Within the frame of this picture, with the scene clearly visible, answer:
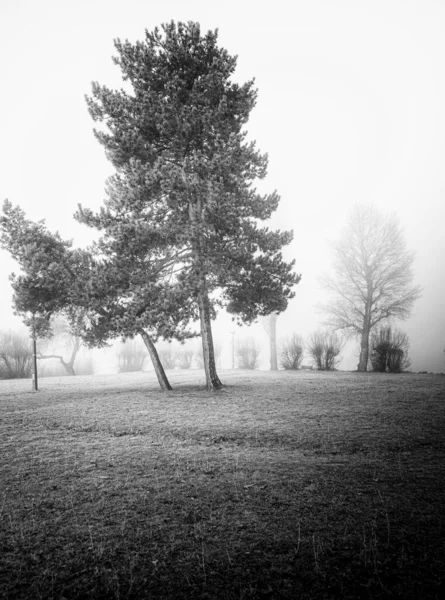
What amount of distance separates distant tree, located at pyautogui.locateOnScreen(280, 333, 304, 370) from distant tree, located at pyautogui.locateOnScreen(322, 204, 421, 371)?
9.55ft

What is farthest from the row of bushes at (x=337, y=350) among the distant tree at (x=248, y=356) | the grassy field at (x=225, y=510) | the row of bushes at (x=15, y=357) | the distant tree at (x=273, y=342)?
the row of bushes at (x=15, y=357)

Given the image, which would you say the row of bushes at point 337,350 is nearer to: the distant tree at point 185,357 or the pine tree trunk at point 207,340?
the distant tree at point 185,357

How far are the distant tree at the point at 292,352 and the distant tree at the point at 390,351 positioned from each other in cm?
536

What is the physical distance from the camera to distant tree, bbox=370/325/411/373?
2208 centimetres

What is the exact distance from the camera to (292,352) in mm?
25875

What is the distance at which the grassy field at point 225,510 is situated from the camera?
89.2 inches

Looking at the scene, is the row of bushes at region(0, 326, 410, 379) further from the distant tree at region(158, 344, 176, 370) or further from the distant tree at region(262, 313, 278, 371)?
the distant tree at region(262, 313, 278, 371)

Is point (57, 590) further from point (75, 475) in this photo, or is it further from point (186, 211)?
Answer: point (186, 211)

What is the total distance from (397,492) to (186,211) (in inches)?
430

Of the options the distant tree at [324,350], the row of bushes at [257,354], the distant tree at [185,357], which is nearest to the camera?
the row of bushes at [257,354]

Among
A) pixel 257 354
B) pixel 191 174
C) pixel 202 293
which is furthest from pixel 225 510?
pixel 257 354

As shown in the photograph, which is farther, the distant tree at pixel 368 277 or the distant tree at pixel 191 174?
the distant tree at pixel 368 277

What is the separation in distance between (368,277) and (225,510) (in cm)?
2391

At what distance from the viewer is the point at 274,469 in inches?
175
